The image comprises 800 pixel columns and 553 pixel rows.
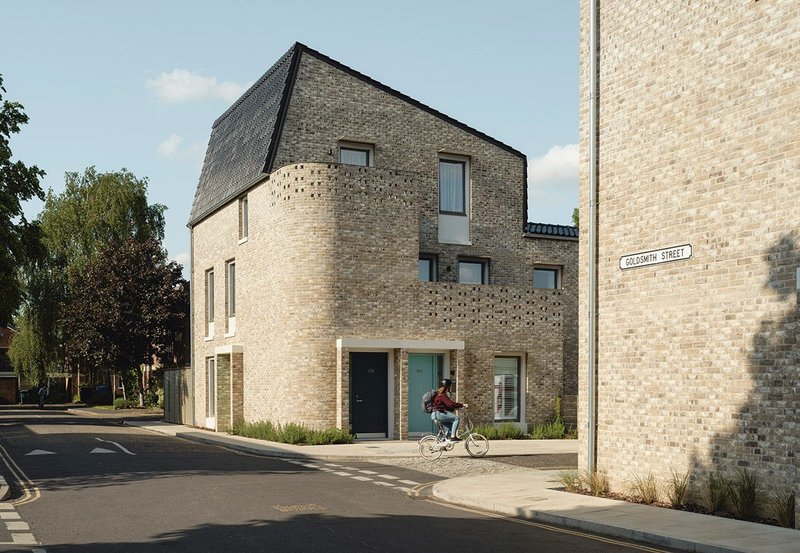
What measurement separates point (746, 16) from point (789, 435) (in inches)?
220

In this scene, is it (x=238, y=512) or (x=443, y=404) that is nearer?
(x=238, y=512)

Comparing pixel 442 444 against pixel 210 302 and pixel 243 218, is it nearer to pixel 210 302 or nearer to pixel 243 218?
pixel 243 218

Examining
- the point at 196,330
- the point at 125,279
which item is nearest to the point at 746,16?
the point at 196,330

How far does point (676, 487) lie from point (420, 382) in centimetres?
1521

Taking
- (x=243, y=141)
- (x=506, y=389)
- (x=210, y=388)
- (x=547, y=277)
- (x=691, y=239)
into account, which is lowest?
(x=210, y=388)

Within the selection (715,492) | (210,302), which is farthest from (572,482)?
(210,302)

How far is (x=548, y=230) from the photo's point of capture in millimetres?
33875

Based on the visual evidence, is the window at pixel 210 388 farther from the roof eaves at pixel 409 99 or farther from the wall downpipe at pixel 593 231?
the wall downpipe at pixel 593 231

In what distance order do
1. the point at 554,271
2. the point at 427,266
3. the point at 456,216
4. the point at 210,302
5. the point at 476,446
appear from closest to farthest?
the point at 476,446 → the point at 427,266 → the point at 456,216 → the point at 554,271 → the point at 210,302

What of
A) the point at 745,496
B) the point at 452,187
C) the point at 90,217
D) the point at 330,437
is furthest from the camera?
the point at 90,217

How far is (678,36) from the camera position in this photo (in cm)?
1359

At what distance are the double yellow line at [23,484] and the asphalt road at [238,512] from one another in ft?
0.07

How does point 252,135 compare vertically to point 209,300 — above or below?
above

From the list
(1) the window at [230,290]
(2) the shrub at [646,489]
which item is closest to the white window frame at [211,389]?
(1) the window at [230,290]
